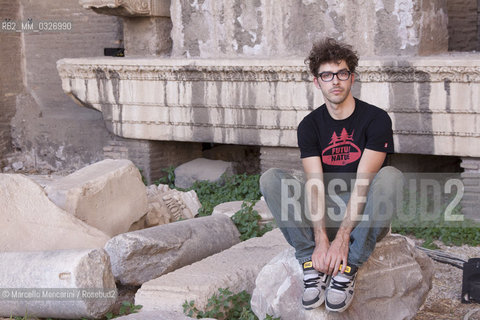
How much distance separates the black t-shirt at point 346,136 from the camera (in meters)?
3.68

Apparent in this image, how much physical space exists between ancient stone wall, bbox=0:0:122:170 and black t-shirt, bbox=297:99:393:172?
221 inches

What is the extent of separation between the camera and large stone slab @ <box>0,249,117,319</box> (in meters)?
3.96

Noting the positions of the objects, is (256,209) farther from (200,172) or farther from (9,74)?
(9,74)

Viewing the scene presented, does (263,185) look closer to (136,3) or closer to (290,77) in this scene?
(290,77)

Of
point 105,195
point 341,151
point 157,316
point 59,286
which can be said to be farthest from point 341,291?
point 105,195

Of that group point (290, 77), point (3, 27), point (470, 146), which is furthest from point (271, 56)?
point (3, 27)

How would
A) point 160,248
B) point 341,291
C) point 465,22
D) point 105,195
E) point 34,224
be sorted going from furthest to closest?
1. point 465,22
2. point 105,195
3. point 34,224
4. point 160,248
5. point 341,291

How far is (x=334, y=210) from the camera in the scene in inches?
149

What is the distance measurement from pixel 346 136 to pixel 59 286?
185 cm

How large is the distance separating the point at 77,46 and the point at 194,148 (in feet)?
7.51

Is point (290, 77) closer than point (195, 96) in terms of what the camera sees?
Yes

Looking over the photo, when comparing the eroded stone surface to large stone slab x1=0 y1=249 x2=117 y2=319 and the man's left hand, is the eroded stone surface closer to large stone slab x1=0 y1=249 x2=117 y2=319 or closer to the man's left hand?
large stone slab x1=0 y1=249 x2=117 y2=319

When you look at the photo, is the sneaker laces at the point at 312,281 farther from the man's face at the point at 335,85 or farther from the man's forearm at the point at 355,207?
the man's face at the point at 335,85

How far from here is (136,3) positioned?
7715 millimetres
